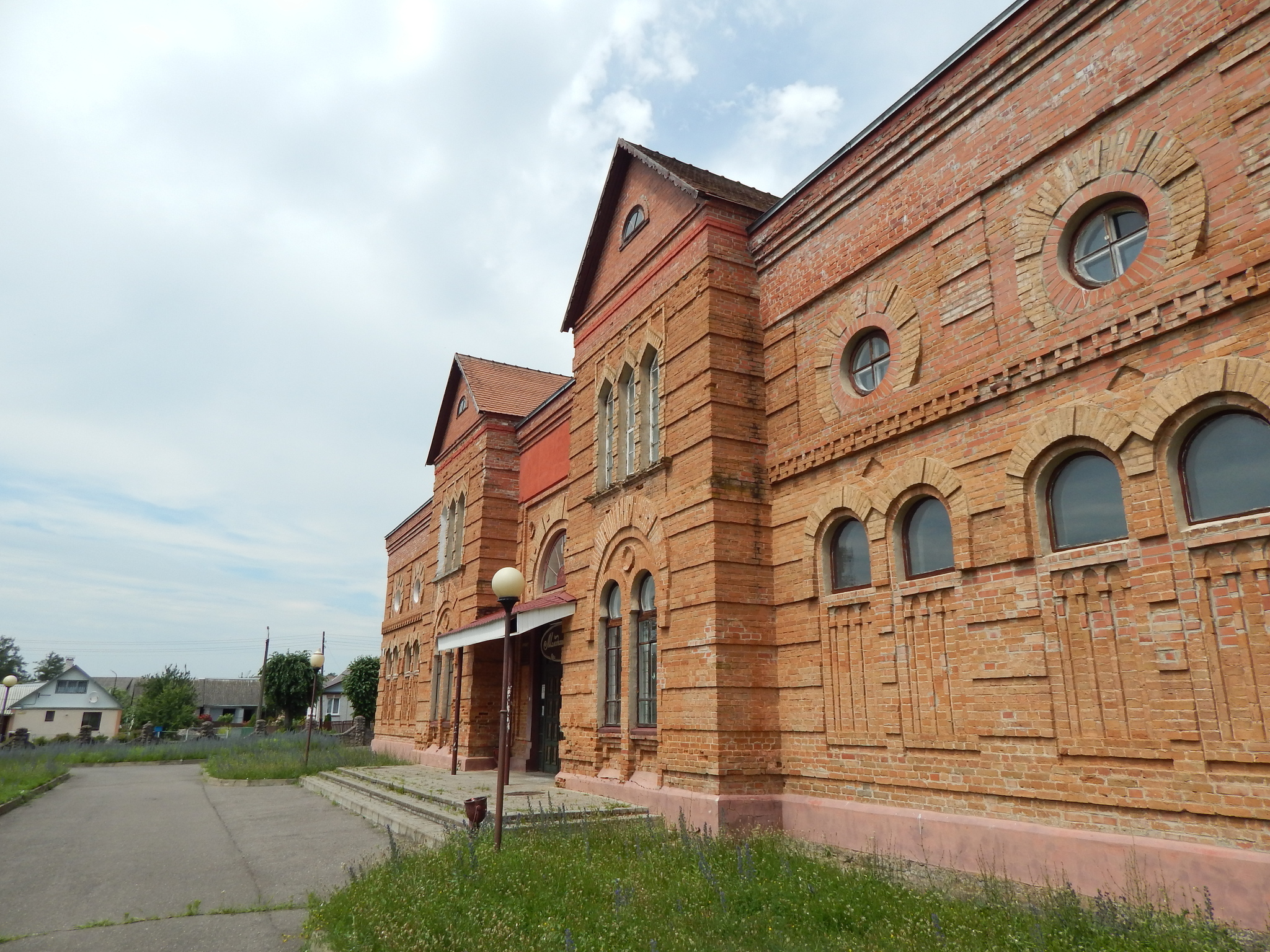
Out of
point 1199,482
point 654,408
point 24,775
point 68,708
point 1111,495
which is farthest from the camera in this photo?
point 68,708

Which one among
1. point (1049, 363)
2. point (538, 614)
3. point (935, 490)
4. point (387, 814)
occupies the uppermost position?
point (1049, 363)

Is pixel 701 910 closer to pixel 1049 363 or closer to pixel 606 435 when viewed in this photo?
pixel 1049 363

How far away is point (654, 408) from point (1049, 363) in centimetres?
632

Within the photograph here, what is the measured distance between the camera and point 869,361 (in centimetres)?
1000

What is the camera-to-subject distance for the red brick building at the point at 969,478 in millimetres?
6293

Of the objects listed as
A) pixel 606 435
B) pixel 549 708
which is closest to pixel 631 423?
pixel 606 435

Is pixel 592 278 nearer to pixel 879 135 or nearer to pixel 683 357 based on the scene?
pixel 683 357

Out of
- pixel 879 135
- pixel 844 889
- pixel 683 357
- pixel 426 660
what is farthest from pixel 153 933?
pixel 426 660

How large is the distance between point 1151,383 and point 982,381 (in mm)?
1663

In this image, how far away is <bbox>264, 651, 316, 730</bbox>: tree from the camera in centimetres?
5384

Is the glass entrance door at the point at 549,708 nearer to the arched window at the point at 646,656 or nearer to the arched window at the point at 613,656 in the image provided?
the arched window at the point at 613,656

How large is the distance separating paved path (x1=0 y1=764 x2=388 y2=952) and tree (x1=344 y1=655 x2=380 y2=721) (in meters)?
28.6

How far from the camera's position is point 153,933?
22.2 ft

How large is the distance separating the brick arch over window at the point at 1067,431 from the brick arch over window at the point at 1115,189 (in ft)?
3.18
